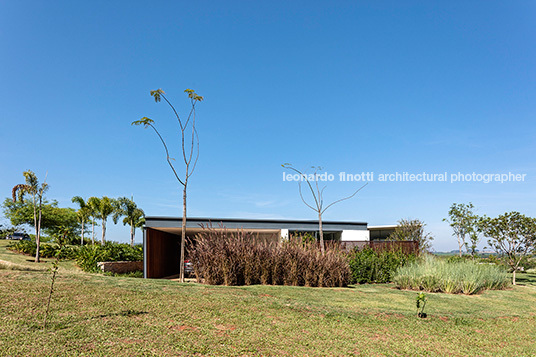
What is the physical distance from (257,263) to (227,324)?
15.5 feet

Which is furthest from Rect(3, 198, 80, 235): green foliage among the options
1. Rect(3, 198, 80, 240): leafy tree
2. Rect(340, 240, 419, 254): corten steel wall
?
Rect(340, 240, 419, 254): corten steel wall

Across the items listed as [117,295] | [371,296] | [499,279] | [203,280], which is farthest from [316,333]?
[499,279]

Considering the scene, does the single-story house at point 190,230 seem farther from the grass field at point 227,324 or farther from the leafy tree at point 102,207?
the leafy tree at point 102,207

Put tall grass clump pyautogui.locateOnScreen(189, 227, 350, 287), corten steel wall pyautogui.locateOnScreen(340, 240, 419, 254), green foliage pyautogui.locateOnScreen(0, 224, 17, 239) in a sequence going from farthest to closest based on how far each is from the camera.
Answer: green foliage pyautogui.locateOnScreen(0, 224, 17, 239), corten steel wall pyautogui.locateOnScreen(340, 240, 419, 254), tall grass clump pyautogui.locateOnScreen(189, 227, 350, 287)

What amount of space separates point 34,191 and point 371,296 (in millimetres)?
15240

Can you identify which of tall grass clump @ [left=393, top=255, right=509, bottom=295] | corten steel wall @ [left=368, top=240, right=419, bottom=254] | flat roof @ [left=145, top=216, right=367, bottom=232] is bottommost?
tall grass clump @ [left=393, top=255, right=509, bottom=295]

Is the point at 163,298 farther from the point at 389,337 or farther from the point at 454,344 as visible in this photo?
the point at 454,344

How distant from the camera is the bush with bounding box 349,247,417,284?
1290cm

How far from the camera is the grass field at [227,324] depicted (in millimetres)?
4281

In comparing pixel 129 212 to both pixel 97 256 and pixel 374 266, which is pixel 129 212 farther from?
pixel 374 266

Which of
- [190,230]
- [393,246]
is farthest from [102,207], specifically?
[393,246]

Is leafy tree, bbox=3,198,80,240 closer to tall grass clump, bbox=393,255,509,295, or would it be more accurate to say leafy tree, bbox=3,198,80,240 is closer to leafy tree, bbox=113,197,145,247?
leafy tree, bbox=113,197,145,247

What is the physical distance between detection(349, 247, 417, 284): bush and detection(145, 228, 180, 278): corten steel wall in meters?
6.48

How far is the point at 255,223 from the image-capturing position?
17.8m
